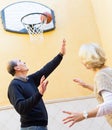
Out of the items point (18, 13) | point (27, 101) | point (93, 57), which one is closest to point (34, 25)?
point (18, 13)

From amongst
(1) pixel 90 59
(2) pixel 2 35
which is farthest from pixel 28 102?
(2) pixel 2 35

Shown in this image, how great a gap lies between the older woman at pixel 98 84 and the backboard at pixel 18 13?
1.92 meters

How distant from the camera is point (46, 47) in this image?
334cm

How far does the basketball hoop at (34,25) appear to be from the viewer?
3.22 meters

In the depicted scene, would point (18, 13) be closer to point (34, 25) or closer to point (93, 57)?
point (34, 25)

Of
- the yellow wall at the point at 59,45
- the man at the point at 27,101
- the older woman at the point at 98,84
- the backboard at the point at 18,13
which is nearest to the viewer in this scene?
the older woman at the point at 98,84

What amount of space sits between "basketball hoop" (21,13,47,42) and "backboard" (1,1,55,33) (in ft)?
0.22

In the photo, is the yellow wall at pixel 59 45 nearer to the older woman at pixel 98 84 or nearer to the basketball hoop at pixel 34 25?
the basketball hoop at pixel 34 25

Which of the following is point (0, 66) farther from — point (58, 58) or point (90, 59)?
point (90, 59)

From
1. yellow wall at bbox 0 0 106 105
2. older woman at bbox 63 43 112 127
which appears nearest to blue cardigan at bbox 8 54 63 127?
older woman at bbox 63 43 112 127

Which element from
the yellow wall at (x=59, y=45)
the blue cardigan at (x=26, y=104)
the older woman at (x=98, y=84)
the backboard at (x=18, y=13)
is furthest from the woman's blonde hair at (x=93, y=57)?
the backboard at (x=18, y=13)

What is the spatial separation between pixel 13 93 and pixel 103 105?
74cm

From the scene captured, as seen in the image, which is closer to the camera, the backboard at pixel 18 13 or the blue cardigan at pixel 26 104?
the blue cardigan at pixel 26 104

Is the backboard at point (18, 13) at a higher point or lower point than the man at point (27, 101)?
higher
